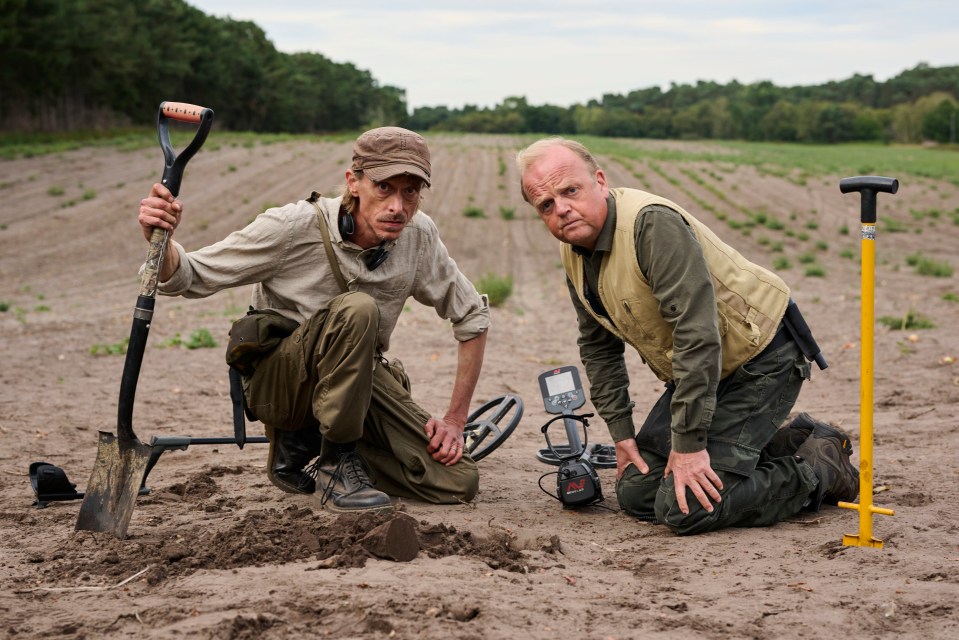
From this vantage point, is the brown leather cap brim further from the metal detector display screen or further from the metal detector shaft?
the metal detector display screen

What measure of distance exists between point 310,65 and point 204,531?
355 ft

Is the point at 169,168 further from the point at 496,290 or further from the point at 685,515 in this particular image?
the point at 496,290

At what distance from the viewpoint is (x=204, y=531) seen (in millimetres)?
3654

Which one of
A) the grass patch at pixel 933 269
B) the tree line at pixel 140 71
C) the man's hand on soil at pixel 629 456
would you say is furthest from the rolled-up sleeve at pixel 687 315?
the tree line at pixel 140 71

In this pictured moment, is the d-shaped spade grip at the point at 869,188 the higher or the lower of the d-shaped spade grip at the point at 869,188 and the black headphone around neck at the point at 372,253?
the higher

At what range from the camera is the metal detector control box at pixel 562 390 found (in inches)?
176

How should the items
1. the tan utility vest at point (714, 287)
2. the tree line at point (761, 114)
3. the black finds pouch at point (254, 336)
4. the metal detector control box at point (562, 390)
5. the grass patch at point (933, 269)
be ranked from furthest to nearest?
the tree line at point (761, 114) → the grass patch at point (933, 269) → the metal detector control box at point (562, 390) → the black finds pouch at point (254, 336) → the tan utility vest at point (714, 287)

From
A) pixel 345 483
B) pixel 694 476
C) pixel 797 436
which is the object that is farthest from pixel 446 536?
pixel 797 436

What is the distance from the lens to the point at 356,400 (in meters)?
3.95

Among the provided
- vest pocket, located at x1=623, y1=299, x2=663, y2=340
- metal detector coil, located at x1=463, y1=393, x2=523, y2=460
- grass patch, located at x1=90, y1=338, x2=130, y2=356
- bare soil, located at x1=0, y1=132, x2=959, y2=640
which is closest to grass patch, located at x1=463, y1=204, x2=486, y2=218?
bare soil, located at x1=0, y1=132, x2=959, y2=640

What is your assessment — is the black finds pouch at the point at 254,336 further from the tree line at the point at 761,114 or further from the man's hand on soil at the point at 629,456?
the tree line at the point at 761,114

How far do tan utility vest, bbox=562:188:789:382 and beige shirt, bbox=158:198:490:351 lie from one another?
85cm

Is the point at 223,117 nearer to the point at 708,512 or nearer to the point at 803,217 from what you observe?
the point at 803,217

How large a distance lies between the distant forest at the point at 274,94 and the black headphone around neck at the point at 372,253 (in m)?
36.3
